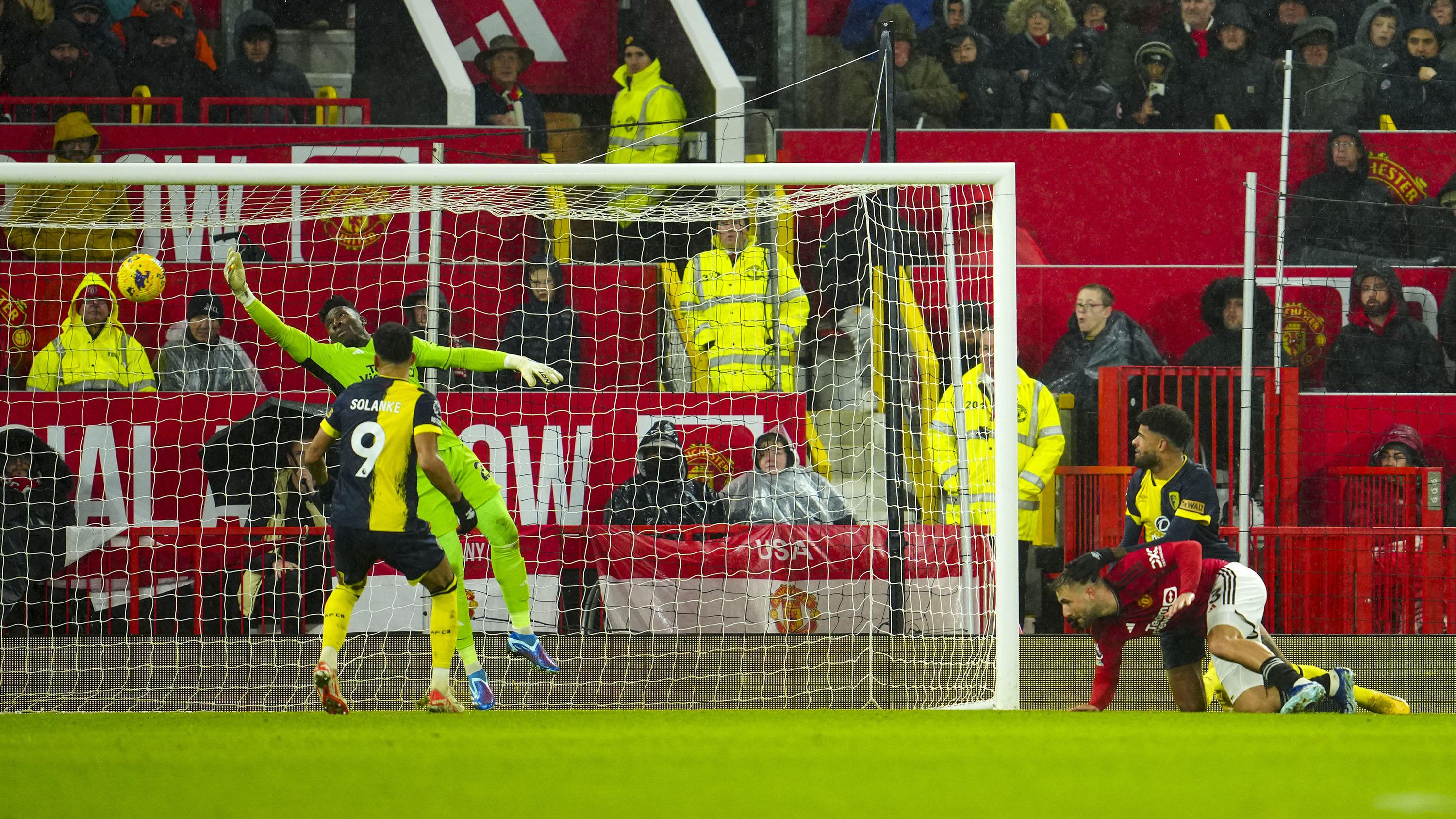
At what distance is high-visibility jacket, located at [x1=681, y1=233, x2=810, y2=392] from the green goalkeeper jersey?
2108 millimetres

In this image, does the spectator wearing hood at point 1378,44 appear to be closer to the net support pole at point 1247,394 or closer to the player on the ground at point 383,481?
the net support pole at point 1247,394

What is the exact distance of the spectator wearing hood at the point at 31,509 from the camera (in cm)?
689

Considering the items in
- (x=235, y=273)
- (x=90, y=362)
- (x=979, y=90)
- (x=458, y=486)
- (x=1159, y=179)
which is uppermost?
(x=979, y=90)

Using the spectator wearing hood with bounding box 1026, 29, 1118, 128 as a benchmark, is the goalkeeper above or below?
below

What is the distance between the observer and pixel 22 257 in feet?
28.6

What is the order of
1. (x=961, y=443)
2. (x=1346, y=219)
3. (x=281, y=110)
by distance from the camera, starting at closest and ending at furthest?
(x=961, y=443) → (x=1346, y=219) → (x=281, y=110)

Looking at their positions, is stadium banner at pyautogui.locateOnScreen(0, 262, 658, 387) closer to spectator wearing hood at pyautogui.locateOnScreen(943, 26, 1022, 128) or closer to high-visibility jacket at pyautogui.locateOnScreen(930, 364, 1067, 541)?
high-visibility jacket at pyautogui.locateOnScreen(930, 364, 1067, 541)

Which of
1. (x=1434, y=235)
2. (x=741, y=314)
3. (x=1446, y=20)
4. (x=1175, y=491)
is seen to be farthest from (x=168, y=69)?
(x=1446, y=20)

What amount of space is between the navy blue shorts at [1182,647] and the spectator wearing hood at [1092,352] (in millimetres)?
3176

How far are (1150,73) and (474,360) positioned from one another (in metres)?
6.59

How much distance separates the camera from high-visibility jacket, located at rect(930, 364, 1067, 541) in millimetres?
6703

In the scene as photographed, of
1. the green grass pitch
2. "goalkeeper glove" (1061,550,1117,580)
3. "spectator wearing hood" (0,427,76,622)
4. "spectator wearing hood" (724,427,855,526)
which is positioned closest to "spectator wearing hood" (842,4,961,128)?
"spectator wearing hood" (724,427,855,526)

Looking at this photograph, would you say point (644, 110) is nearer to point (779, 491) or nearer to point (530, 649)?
point (779, 491)

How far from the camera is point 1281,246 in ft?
27.1
